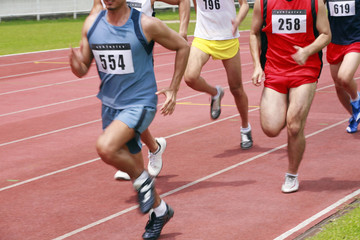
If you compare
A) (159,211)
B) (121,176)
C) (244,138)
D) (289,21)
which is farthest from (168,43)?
(244,138)

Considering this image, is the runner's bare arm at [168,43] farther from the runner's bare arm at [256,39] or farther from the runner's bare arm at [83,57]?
the runner's bare arm at [256,39]

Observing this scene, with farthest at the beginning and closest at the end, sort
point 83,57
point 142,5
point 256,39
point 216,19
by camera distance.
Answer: point 216,19
point 142,5
point 256,39
point 83,57

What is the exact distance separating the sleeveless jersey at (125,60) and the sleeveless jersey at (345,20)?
3864 millimetres

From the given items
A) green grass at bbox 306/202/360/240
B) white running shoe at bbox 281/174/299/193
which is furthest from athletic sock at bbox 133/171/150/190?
white running shoe at bbox 281/174/299/193

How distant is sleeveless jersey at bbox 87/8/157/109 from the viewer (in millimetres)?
5664

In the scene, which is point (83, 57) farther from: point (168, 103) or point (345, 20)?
point (345, 20)

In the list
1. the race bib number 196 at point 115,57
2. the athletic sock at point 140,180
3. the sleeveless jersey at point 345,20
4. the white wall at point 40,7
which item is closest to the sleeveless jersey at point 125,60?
the race bib number 196 at point 115,57

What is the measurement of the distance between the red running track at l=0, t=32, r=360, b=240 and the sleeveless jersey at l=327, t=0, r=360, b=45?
1209 millimetres

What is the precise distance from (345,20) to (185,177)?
9.88 feet

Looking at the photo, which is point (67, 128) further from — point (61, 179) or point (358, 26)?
point (358, 26)

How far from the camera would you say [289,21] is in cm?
683

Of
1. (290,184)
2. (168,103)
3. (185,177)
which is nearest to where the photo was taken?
(168,103)

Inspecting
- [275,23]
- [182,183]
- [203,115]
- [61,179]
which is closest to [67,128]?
[203,115]

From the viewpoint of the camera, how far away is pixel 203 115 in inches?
442
